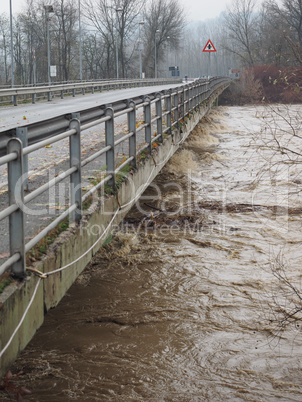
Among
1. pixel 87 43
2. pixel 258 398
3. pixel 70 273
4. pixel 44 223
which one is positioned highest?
pixel 87 43

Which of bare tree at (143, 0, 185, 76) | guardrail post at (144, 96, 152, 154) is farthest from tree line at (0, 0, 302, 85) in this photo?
guardrail post at (144, 96, 152, 154)

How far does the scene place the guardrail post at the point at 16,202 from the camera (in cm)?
414

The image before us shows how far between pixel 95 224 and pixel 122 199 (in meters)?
1.50

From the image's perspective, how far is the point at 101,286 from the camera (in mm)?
7863

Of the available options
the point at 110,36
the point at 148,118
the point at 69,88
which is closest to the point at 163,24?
the point at 110,36

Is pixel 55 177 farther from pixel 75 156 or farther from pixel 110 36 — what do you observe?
pixel 110 36

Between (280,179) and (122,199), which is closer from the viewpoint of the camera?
(122,199)

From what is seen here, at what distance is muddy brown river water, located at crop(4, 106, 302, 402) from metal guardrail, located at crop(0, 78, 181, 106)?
13.0 metres

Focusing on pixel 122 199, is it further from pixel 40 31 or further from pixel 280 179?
pixel 40 31

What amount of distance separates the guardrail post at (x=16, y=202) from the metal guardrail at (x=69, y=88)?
18.9 metres

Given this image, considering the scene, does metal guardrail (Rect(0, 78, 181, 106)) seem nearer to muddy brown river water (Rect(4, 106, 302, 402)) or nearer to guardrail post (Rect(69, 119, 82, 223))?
muddy brown river water (Rect(4, 106, 302, 402))

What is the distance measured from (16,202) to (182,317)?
3.33 metres

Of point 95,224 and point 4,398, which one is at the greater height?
point 95,224

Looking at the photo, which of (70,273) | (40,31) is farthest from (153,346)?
(40,31)
